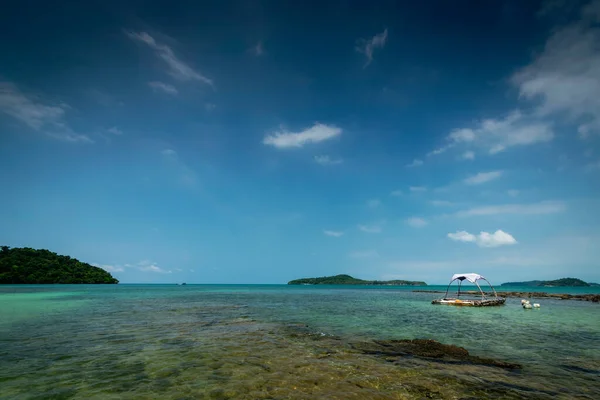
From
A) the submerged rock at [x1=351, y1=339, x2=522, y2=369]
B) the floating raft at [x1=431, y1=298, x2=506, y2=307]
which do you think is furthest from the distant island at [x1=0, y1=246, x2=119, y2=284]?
the submerged rock at [x1=351, y1=339, x2=522, y2=369]

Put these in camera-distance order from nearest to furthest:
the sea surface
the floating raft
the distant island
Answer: the sea surface < the floating raft < the distant island

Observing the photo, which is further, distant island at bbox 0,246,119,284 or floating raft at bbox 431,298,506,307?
distant island at bbox 0,246,119,284

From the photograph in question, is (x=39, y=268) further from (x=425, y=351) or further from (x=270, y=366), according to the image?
(x=425, y=351)

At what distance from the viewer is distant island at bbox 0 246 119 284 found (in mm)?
113125

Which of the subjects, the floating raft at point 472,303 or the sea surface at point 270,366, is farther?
the floating raft at point 472,303

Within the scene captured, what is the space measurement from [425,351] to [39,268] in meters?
159

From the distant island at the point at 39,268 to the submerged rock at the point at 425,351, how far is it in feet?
488

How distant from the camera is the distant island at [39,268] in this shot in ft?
371

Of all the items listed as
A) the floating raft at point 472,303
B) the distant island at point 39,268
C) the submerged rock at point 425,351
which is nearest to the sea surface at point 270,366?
the submerged rock at point 425,351

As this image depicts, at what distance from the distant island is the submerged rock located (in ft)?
488

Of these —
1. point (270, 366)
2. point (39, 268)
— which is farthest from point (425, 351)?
point (39, 268)

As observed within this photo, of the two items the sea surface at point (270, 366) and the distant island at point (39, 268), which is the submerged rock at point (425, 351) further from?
the distant island at point (39, 268)

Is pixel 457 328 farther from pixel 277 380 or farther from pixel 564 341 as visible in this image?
pixel 277 380

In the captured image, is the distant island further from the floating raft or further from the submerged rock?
the submerged rock
